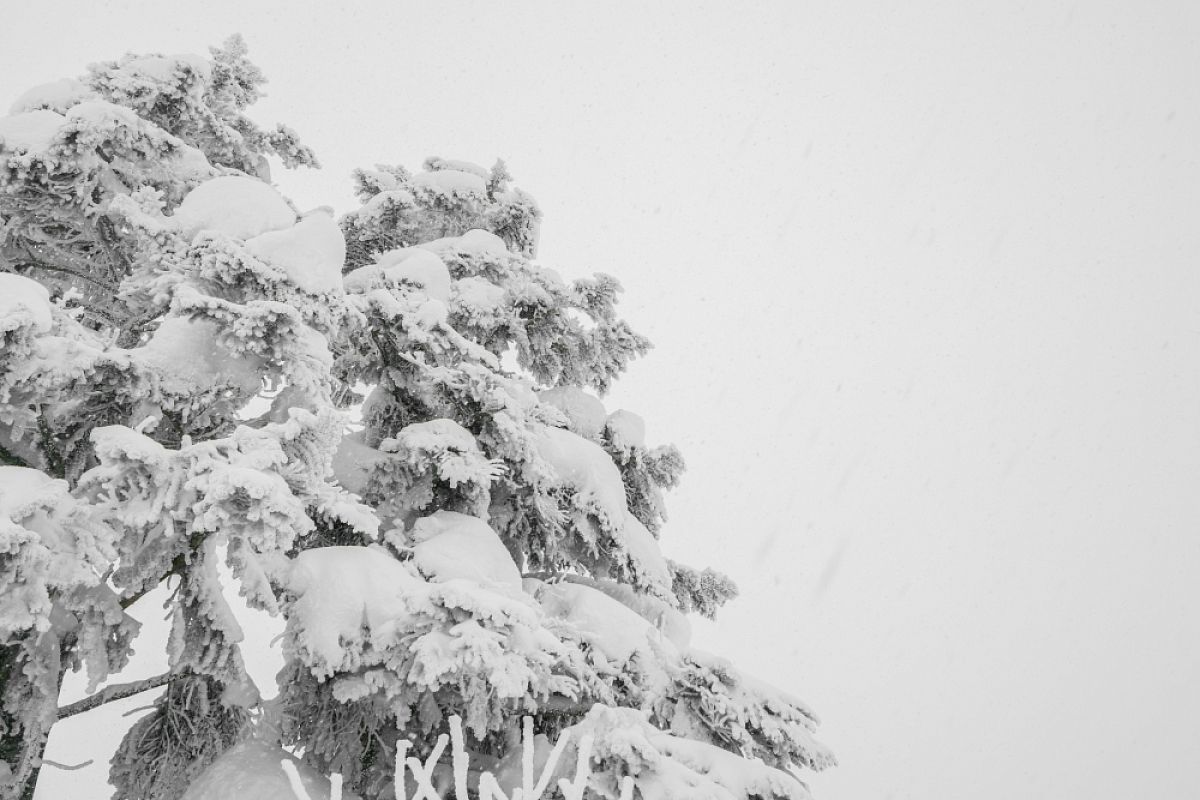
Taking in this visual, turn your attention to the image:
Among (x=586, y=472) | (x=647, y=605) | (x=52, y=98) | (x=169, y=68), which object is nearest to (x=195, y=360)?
(x=586, y=472)

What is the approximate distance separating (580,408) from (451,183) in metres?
3.17

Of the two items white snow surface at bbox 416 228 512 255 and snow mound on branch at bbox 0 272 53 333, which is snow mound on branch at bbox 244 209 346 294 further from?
white snow surface at bbox 416 228 512 255

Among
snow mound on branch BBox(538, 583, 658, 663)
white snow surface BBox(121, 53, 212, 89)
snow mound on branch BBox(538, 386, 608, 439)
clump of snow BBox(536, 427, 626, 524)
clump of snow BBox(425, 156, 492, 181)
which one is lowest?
snow mound on branch BBox(538, 583, 658, 663)

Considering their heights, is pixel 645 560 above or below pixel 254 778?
above

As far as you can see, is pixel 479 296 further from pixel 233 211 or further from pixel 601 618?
pixel 601 618

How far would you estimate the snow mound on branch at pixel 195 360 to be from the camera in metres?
4.30

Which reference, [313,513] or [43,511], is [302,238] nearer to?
[313,513]

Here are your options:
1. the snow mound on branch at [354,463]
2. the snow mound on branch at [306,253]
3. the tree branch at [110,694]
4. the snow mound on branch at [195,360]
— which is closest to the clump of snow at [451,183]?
the snow mound on branch at [306,253]

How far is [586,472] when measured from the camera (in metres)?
6.48

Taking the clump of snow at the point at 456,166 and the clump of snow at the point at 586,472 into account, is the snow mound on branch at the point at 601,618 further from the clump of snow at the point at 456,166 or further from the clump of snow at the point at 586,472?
the clump of snow at the point at 456,166

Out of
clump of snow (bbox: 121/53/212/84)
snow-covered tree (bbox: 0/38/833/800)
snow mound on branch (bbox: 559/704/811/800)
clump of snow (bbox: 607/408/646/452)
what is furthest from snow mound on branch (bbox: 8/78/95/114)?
snow mound on branch (bbox: 559/704/811/800)

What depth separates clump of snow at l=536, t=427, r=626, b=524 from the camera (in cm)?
638

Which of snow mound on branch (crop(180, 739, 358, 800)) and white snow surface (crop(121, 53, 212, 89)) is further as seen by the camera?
white snow surface (crop(121, 53, 212, 89))

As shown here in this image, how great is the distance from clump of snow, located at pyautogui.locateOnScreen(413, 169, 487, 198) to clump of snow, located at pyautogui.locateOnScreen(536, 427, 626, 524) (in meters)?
3.31
